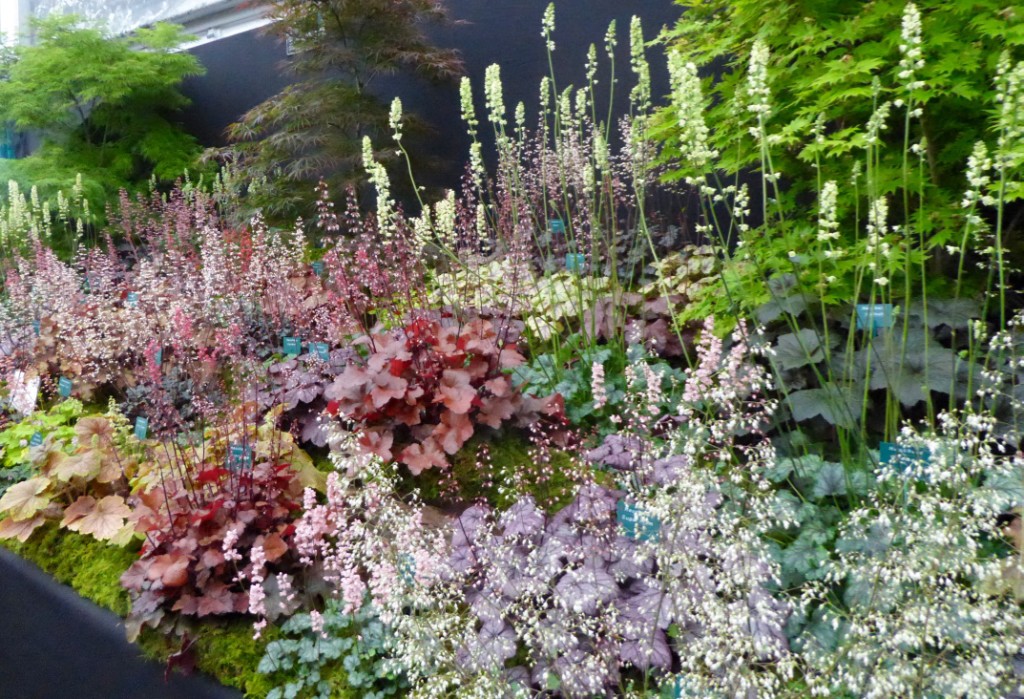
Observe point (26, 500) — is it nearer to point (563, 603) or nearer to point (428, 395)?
point (428, 395)

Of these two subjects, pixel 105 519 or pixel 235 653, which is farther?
pixel 105 519

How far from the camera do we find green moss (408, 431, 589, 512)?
2318 millimetres

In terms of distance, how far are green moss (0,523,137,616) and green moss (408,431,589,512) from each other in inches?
38.8

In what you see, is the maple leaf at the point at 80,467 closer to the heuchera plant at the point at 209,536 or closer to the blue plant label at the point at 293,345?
the heuchera plant at the point at 209,536

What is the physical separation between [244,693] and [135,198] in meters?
6.62

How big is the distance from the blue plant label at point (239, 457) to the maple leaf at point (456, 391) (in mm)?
634

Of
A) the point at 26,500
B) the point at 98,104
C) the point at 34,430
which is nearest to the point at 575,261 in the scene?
the point at 26,500

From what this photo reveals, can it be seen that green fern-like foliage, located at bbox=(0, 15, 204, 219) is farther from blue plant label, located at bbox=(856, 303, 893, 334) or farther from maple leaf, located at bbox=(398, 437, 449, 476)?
blue plant label, located at bbox=(856, 303, 893, 334)

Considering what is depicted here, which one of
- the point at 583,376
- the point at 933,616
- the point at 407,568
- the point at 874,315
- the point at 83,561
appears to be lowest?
the point at 83,561

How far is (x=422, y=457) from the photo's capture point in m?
2.34

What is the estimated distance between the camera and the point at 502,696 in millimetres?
1468

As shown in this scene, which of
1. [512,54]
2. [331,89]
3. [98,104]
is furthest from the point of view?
[98,104]

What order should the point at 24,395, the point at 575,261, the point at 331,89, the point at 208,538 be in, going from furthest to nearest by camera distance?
the point at 331,89, the point at 24,395, the point at 575,261, the point at 208,538

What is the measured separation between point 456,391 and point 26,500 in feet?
5.34
